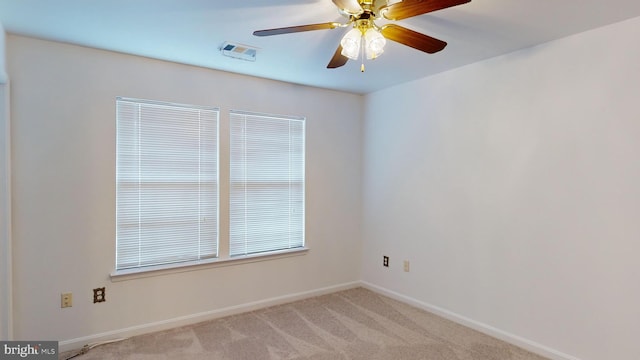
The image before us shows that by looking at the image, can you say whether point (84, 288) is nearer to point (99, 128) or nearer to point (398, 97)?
point (99, 128)

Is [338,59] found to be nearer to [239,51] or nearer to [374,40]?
[374,40]

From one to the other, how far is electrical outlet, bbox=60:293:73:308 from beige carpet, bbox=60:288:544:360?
1.16 ft

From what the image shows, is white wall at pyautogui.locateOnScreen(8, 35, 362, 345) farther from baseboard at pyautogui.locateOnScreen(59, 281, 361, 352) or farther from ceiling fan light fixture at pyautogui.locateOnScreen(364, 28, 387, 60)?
ceiling fan light fixture at pyautogui.locateOnScreen(364, 28, 387, 60)

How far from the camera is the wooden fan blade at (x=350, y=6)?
1667mm

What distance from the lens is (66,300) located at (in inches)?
107

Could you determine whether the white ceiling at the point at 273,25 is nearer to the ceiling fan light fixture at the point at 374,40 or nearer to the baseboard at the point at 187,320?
the ceiling fan light fixture at the point at 374,40

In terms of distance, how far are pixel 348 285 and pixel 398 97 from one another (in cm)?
226

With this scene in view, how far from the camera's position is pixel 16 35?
2.54 metres

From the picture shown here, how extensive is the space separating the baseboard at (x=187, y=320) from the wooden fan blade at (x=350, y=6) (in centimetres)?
287

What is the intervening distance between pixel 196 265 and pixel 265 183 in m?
1.04

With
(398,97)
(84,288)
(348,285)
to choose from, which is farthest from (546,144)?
(84,288)

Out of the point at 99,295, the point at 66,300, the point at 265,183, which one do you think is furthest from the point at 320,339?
the point at 66,300

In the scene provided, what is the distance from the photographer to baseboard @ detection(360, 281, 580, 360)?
264 centimetres

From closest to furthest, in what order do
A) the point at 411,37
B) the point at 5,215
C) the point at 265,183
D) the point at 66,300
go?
the point at 411,37 < the point at 5,215 < the point at 66,300 < the point at 265,183
